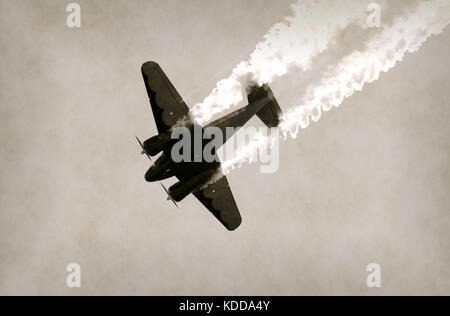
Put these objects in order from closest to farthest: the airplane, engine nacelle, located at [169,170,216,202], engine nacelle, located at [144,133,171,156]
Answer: engine nacelle, located at [144,133,171,156]
the airplane
engine nacelle, located at [169,170,216,202]

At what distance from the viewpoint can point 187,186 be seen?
25.8m

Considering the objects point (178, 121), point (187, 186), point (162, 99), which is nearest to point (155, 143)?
point (178, 121)

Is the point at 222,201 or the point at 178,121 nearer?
the point at 178,121

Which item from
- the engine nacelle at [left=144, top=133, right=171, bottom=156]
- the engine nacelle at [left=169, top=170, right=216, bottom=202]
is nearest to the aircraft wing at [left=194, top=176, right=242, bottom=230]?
the engine nacelle at [left=169, top=170, right=216, bottom=202]

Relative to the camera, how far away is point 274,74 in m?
25.2

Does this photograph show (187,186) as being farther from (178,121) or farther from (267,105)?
(267,105)

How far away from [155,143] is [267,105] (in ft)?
23.2

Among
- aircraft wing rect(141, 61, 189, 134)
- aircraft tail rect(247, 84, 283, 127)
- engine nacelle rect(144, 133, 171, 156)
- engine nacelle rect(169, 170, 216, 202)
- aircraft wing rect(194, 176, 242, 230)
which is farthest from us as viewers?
aircraft wing rect(194, 176, 242, 230)

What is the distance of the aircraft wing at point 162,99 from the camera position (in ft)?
82.6

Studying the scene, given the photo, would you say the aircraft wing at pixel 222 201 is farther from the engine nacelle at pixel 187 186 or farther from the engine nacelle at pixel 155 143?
the engine nacelle at pixel 155 143

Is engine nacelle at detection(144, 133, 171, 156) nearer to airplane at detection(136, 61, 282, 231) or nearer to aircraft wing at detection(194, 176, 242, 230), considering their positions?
airplane at detection(136, 61, 282, 231)

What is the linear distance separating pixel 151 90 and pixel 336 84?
33.5ft

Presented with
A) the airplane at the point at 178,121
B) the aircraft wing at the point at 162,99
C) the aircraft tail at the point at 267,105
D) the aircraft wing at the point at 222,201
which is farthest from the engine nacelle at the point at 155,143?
the aircraft tail at the point at 267,105

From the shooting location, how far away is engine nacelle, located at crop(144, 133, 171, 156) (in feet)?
79.6
